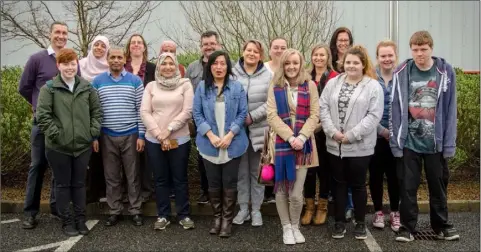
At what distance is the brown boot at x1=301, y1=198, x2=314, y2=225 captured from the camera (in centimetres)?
583

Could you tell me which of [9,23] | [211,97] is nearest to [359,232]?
[211,97]

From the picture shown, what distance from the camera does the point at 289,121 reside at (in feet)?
17.1

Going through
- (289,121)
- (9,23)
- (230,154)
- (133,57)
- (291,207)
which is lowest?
(291,207)

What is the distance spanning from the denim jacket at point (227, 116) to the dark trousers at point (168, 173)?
0.33 m

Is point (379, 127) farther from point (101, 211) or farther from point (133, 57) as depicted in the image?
point (101, 211)

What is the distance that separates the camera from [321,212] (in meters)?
5.85

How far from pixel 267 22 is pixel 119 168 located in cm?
643

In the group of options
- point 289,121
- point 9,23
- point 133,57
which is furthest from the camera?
point 9,23

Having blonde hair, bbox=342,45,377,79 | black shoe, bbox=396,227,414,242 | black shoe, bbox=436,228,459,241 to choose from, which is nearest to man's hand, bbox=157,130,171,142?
blonde hair, bbox=342,45,377,79

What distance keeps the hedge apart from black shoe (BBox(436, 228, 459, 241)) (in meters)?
2.04

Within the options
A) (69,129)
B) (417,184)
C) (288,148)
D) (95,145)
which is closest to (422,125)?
(417,184)

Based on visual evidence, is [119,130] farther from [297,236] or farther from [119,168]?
[297,236]

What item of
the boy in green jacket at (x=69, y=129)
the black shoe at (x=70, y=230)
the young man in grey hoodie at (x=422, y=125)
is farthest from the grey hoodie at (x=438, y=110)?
the black shoe at (x=70, y=230)

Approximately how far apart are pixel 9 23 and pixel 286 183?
828 cm
